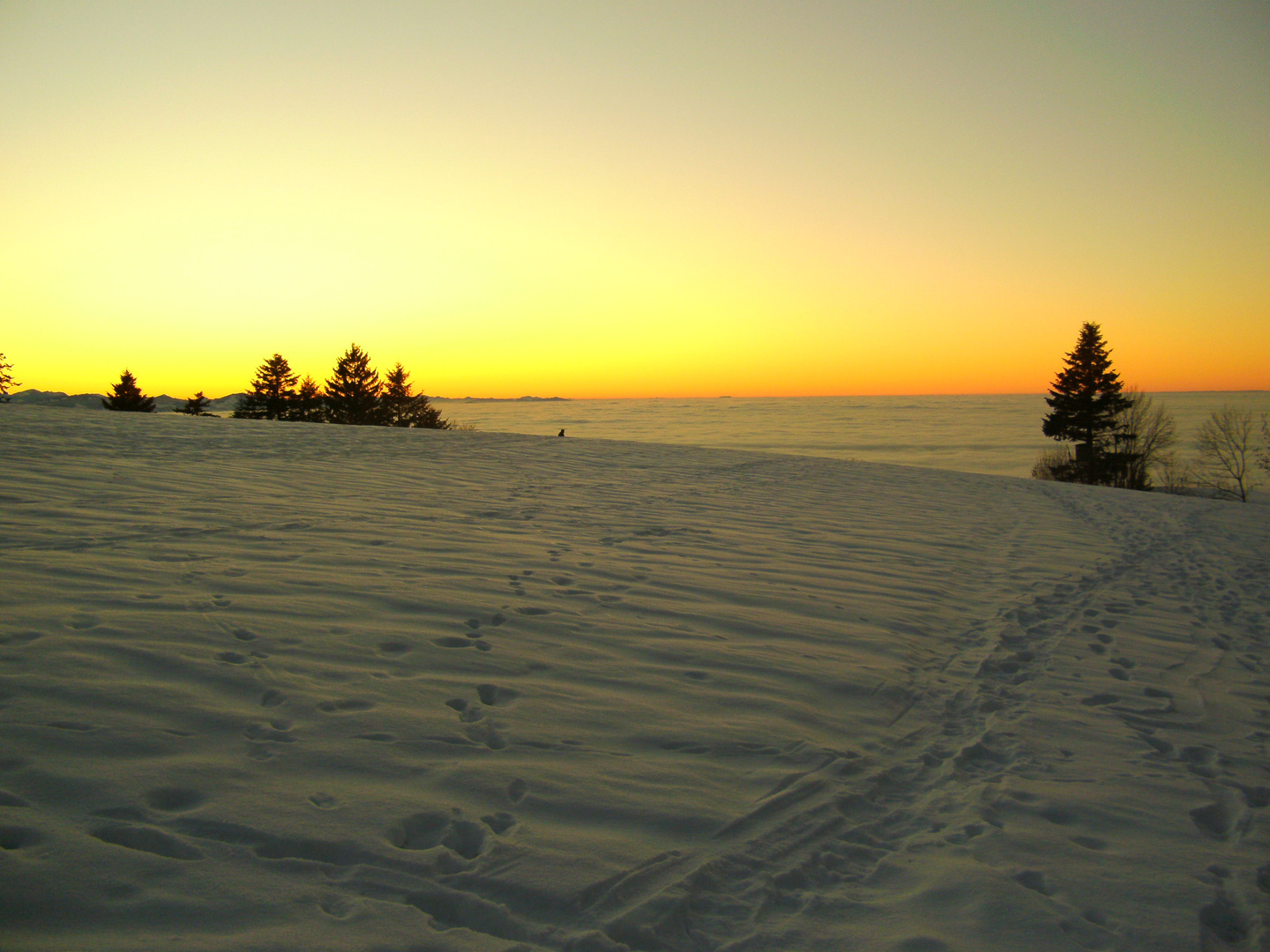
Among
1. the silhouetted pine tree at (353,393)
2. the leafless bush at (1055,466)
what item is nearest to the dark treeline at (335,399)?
the silhouetted pine tree at (353,393)

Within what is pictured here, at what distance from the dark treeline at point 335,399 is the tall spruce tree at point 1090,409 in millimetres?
Answer: 42146

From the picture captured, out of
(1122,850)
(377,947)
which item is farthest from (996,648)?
(377,947)

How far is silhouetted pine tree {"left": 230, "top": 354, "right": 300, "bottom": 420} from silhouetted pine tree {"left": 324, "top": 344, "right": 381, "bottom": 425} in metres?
3.08

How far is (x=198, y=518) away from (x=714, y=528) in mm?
Result: 5074

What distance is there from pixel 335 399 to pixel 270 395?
4.51 metres

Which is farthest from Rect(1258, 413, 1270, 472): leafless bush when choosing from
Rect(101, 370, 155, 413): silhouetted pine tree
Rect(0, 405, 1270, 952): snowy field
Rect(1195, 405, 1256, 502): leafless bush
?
Rect(101, 370, 155, 413): silhouetted pine tree

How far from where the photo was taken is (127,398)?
145 ft

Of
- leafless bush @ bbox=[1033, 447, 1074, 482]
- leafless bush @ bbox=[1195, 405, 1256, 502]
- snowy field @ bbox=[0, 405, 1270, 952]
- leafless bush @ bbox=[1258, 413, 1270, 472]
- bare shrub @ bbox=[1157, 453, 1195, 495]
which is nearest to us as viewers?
snowy field @ bbox=[0, 405, 1270, 952]

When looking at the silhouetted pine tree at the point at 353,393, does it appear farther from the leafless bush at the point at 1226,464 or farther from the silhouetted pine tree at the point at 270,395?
the leafless bush at the point at 1226,464

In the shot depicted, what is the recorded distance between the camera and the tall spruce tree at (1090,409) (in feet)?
141

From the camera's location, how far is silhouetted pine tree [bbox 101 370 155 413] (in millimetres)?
43750

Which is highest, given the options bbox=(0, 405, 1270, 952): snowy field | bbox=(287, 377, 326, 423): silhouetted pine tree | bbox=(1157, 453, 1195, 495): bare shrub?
bbox=(287, 377, 326, 423): silhouetted pine tree

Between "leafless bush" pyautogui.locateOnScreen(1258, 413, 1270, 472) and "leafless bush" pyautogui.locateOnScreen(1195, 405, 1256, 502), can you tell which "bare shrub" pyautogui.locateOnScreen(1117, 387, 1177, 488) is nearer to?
"leafless bush" pyautogui.locateOnScreen(1195, 405, 1256, 502)

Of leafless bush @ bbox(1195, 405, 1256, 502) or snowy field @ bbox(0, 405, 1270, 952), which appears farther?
leafless bush @ bbox(1195, 405, 1256, 502)
